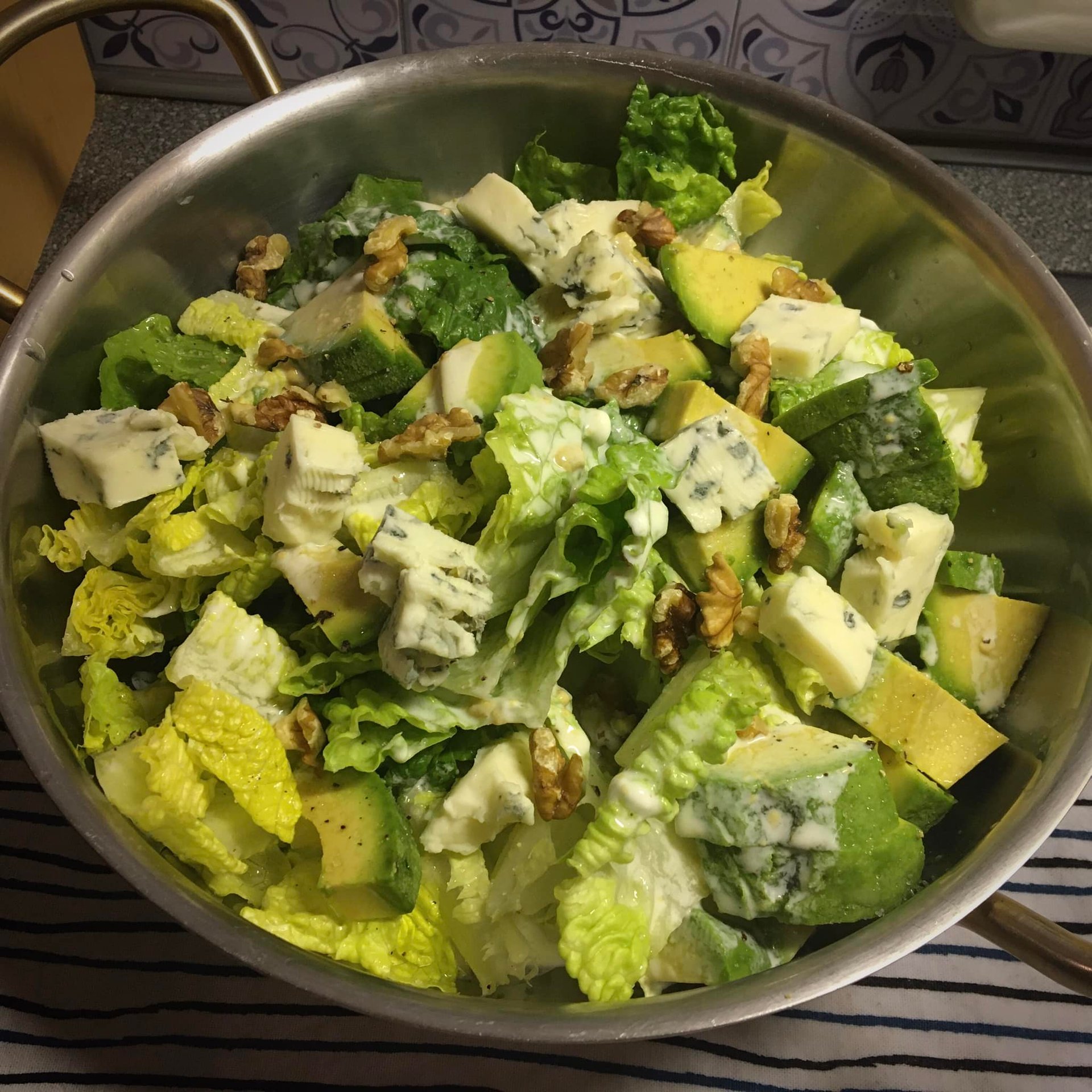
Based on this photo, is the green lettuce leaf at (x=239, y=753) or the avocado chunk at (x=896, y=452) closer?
the green lettuce leaf at (x=239, y=753)

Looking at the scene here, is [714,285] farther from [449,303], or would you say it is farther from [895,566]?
[895,566]

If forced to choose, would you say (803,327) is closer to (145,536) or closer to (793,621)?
(793,621)

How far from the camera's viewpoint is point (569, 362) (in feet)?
4.02

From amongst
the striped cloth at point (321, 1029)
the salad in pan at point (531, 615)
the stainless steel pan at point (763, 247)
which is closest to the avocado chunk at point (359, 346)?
the salad in pan at point (531, 615)

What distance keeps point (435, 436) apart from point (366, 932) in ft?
1.84

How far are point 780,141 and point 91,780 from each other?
49.6 inches

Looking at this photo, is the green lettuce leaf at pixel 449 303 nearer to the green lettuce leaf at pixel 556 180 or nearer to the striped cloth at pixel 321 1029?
the green lettuce leaf at pixel 556 180

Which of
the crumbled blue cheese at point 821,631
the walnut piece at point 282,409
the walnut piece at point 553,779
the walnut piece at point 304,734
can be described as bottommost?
the walnut piece at point 553,779

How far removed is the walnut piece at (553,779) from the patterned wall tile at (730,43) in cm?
135

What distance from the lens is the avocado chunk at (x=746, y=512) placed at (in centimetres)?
112

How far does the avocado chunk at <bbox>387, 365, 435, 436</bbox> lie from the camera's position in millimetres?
1165

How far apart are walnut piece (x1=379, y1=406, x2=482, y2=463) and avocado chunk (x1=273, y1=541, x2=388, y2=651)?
15cm

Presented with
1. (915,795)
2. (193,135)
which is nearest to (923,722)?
(915,795)

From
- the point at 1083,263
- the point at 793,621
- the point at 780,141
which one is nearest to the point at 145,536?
the point at 793,621
